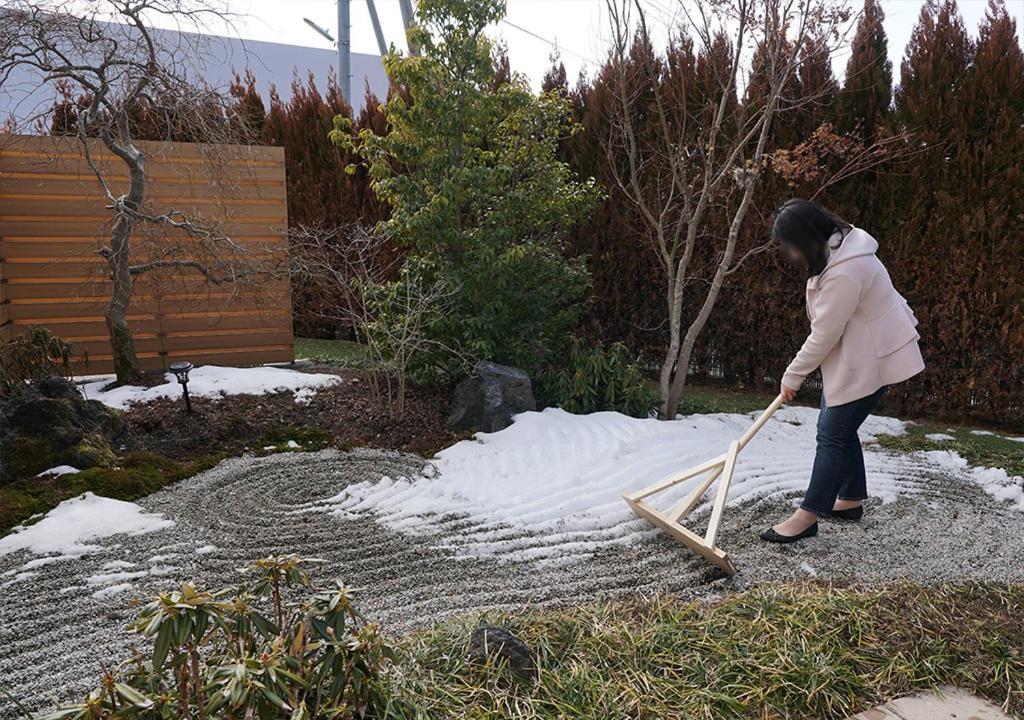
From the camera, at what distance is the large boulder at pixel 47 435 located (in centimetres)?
407

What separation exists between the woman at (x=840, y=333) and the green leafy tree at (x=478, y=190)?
2539 mm

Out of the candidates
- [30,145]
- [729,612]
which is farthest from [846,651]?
[30,145]

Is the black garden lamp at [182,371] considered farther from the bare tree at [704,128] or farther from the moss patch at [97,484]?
the bare tree at [704,128]

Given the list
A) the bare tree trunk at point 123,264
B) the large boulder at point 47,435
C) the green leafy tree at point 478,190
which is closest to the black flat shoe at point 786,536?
the green leafy tree at point 478,190

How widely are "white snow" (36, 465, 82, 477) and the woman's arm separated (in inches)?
144

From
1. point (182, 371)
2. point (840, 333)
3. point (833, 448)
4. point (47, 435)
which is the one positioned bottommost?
point (47, 435)

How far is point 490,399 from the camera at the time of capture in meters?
5.13

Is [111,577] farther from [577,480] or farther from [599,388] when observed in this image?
[599,388]

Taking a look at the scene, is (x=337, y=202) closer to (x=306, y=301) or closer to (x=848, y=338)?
(x=306, y=301)

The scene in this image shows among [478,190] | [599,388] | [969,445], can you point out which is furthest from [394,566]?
[969,445]

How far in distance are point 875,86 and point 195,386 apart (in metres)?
5.85

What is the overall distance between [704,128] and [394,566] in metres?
4.76

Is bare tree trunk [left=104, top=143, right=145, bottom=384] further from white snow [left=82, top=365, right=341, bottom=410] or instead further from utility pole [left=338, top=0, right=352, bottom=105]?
utility pole [left=338, top=0, right=352, bottom=105]

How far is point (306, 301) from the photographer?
368 inches
